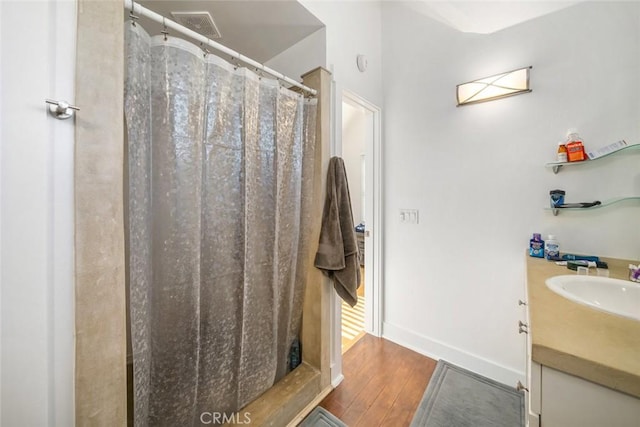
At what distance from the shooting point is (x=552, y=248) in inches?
49.2

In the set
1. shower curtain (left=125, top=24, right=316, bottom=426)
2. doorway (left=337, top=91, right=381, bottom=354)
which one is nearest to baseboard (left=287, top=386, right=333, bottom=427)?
shower curtain (left=125, top=24, right=316, bottom=426)

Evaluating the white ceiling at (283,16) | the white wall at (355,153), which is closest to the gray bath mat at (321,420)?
the white ceiling at (283,16)

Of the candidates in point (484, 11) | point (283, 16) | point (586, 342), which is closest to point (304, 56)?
point (283, 16)

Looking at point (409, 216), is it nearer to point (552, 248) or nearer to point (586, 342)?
point (552, 248)

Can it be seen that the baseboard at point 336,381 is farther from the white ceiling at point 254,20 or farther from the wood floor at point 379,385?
the white ceiling at point 254,20

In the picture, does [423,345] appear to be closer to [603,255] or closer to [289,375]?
[289,375]

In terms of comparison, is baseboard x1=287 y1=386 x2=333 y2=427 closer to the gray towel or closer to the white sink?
the gray towel

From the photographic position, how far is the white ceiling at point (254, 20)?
1315 mm

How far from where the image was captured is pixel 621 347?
1.71ft

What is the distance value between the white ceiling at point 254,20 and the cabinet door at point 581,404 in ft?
6.02

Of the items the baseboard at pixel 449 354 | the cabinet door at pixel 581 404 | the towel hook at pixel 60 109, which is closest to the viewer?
the cabinet door at pixel 581 404

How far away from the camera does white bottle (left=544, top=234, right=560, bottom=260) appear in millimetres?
1239

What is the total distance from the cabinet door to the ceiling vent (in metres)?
2.21

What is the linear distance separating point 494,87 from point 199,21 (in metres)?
1.94
